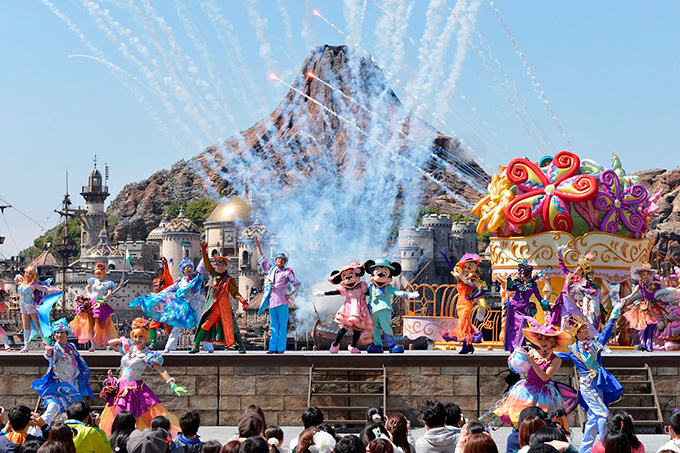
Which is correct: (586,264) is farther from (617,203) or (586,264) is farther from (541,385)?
(541,385)

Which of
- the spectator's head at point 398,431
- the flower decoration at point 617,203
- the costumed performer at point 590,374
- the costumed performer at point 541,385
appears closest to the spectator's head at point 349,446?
the spectator's head at point 398,431

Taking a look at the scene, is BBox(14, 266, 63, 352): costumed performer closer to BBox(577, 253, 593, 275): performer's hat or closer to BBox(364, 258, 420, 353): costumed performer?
BBox(364, 258, 420, 353): costumed performer

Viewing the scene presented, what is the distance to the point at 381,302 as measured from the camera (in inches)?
633

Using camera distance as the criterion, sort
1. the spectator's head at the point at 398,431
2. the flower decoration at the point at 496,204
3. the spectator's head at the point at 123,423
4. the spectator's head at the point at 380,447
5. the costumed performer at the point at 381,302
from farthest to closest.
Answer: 1. the flower decoration at the point at 496,204
2. the costumed performer at the point at 381,302
3. the spectator's head at the point at 123,423
4. the spectator's head at the point at 398,431
5. the spectator's head at the point at 380,447

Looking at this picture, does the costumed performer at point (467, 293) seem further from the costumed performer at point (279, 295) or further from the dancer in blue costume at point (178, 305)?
the dancer in blue costume at point (178, 305)

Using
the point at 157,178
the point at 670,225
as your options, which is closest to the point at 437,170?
the point at 157,178

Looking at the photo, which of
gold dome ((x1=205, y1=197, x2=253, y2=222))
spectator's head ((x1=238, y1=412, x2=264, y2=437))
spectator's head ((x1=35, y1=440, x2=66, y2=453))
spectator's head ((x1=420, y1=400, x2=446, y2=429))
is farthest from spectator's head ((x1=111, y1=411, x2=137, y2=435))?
gold dome ((x1=205, y1=197, x2=253, y2=222))

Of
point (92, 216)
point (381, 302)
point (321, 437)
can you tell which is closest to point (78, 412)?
point (321, 437)

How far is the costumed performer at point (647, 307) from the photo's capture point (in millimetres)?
17469

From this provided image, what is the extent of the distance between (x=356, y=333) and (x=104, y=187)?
446 ft

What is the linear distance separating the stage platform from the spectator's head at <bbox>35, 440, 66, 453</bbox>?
7.69 m

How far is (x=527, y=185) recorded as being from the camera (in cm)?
1867

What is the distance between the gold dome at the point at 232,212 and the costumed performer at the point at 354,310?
100.0 metres

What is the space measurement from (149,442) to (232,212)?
110006 millimetres
